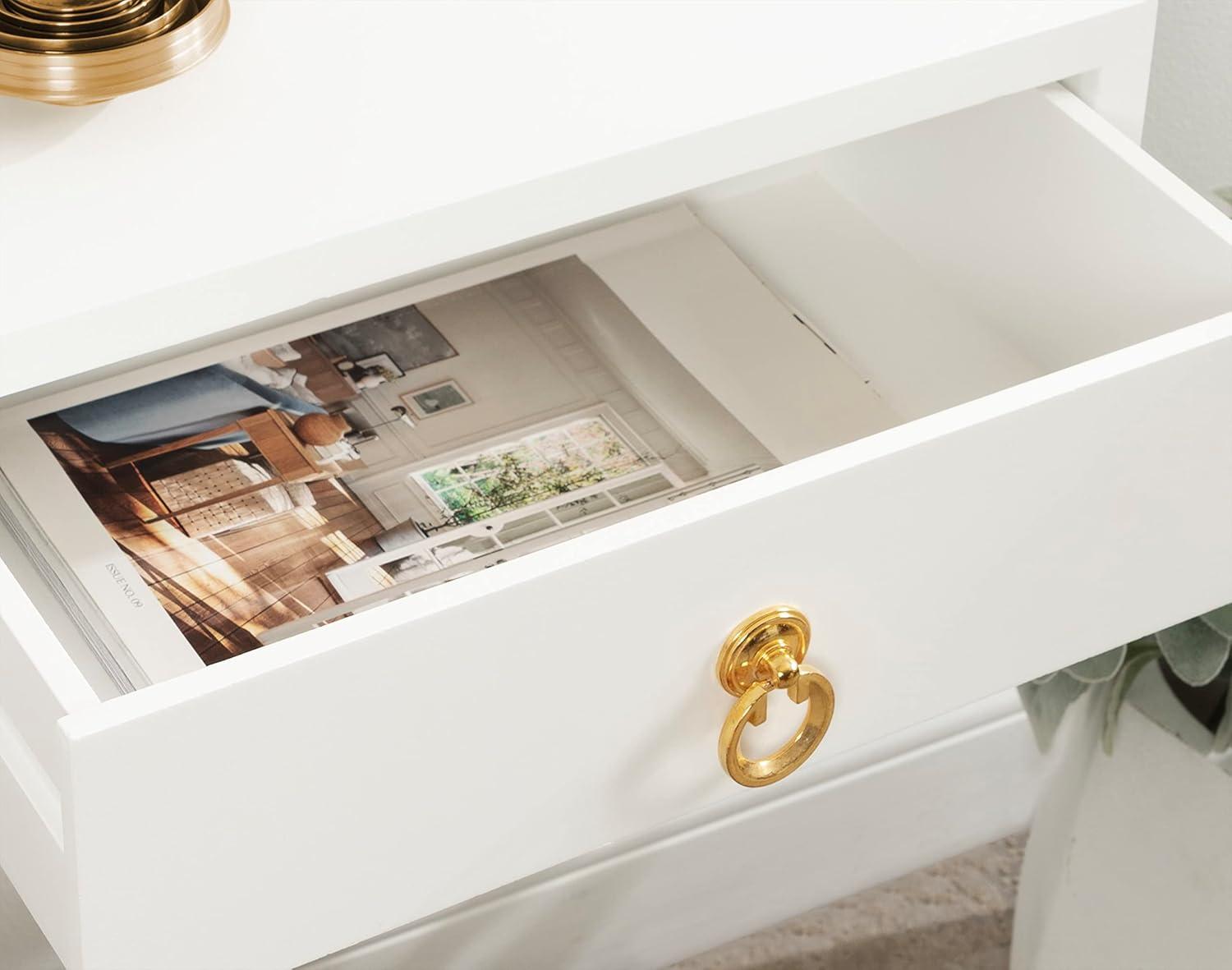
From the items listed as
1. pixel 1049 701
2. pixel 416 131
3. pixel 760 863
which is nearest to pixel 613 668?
pixel 416 131

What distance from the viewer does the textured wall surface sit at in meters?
0.88

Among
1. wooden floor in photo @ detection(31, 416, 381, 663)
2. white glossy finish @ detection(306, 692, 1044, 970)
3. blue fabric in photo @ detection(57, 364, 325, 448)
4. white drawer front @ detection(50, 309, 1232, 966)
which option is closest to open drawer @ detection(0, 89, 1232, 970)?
white drawer front @ detection(50, 309, 1232, 966)

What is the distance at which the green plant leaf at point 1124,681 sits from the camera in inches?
34.6

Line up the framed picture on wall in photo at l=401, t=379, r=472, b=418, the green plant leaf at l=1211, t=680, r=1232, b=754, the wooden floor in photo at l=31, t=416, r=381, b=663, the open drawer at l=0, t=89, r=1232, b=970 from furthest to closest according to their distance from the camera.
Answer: the green plant leaf at l=1211, t=680, r=1232, b=754
the framed picture on wall in photo at l=401, t=379, r=472, b=418
the wooden floor in photo at l=31, t=416, r=381, b=663
the open drawer at l=0, t=89, r=1232, b=970

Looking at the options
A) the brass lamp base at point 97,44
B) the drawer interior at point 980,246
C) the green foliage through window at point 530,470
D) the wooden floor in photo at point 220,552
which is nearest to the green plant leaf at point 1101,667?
the drawer interior at point 980,246

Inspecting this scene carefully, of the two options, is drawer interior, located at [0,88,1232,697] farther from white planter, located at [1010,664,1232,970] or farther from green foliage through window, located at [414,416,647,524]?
white planter, located at [1010,664,1232,970]

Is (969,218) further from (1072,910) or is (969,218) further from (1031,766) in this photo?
(1031,766)

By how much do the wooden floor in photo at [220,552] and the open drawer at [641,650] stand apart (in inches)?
5.0

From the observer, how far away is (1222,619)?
0.76m

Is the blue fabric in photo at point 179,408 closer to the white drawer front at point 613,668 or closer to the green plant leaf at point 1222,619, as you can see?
the white drawer front at point 613,668

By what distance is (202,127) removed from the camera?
0.53 m

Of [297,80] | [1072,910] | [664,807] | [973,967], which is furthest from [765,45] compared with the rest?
[973,967]

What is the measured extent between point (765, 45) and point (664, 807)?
276 mm

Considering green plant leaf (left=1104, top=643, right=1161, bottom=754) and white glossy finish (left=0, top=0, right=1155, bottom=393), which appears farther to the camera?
green plant leaf (left=1104, top=643, right=1161, bottom=754)
